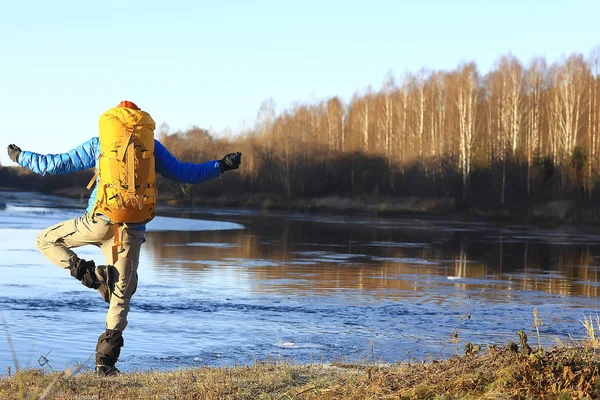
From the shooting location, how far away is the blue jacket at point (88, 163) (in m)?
6.58

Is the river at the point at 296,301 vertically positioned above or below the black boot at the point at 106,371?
below

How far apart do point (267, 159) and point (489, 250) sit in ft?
156

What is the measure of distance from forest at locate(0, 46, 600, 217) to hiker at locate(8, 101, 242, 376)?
4497cm

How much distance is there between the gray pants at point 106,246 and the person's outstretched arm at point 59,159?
0.39m

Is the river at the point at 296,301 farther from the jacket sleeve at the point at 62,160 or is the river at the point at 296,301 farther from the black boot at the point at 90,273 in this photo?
the jacket sleeve at the point at 62,160

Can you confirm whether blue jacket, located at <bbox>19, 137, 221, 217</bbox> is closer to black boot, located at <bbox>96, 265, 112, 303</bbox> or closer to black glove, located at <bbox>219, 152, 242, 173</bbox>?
black glove, located at <bbox>219, 152, 242, 173</bbox>

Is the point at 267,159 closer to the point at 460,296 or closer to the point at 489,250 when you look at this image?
the point at 489,250

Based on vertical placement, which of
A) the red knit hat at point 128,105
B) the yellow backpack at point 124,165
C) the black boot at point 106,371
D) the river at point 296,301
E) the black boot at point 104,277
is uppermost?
the red knit hat at point 128,105


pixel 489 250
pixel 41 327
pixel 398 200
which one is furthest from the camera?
pixel 398 200

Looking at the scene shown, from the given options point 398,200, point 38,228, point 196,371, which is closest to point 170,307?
point 196,371

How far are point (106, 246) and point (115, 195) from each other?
55cm

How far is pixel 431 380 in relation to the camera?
18.5 ft

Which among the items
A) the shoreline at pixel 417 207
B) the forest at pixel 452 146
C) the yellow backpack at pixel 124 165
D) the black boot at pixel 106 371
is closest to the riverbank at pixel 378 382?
the black boot at pixel 106 371

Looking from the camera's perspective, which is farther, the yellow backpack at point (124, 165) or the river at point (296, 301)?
the river at point (296, 301)
